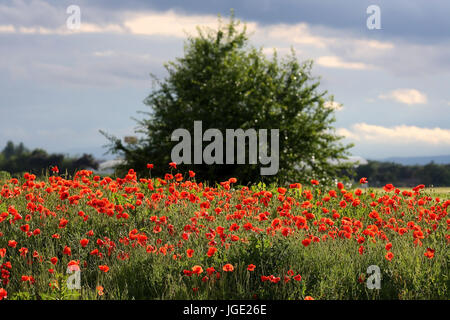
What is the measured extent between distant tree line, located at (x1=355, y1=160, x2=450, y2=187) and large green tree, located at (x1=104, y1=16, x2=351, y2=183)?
25.1 metres

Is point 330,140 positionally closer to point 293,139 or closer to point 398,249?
point 293,139

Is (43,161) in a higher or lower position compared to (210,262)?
higher

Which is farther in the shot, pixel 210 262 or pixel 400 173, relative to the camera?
pixel 400 173

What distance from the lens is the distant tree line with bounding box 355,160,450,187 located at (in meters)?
43.0

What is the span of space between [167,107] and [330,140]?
254 inches

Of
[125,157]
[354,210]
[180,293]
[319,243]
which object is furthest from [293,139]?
[180,293]

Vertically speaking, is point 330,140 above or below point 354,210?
above

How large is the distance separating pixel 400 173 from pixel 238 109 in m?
35.4

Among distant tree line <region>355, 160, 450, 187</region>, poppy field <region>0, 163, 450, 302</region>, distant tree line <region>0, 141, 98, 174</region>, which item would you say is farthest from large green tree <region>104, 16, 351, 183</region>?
distant tree line <region>0, 141, 98, 174</region>

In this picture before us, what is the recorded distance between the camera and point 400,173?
157ft

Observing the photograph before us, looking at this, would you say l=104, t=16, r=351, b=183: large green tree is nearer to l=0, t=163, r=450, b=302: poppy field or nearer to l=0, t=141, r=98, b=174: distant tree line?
l=0, t=163, r=450, b=302: poppy field

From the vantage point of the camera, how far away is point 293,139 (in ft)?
56.3

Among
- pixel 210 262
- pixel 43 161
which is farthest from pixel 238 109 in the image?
pixel 43 161

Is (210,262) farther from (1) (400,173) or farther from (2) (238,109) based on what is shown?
(1) (400,173)
